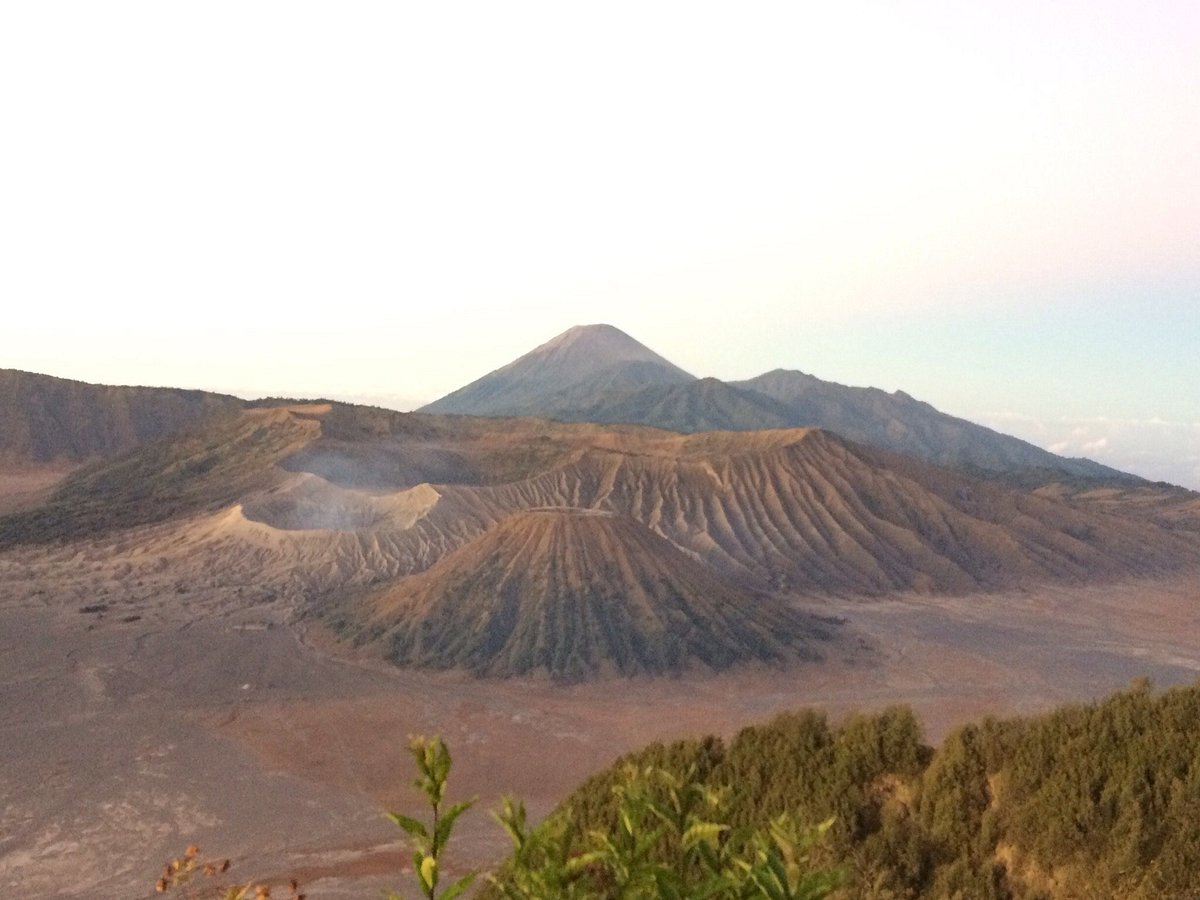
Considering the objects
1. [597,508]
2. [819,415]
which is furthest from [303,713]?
[819,415]

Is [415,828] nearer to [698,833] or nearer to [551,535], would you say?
[698,833]

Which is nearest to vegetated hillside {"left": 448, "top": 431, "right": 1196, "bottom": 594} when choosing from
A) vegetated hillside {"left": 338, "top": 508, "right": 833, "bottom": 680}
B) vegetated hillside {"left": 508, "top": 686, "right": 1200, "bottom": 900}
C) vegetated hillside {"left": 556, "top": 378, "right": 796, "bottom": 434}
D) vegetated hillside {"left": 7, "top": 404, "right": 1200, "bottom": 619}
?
vegetated hillside {"left": 7, "top": 404, "right": 1200, "bottom": 619}

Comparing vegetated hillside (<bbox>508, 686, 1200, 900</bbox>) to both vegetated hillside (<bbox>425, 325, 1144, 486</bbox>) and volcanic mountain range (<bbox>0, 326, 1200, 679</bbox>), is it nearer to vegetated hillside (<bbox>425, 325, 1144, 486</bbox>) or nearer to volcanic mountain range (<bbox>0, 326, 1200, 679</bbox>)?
volcanic mountain range (<bbox>0, 326, 1200, 679</bbox>)

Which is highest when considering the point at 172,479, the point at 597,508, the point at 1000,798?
the point at 172,479

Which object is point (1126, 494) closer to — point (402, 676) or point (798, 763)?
point (402, 676)

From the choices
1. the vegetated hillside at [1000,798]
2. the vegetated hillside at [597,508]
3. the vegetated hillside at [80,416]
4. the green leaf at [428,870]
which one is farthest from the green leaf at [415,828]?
the vegetated hillside at [80,416]

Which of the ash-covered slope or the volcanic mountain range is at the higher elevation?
the ash-covered slope

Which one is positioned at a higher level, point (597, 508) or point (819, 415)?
point (819, 415)
